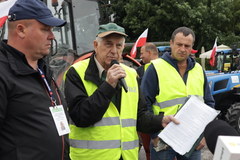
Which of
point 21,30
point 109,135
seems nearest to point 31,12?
point 21,30

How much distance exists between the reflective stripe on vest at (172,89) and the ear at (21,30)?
1.62m

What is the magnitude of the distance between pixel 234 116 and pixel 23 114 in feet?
17.1

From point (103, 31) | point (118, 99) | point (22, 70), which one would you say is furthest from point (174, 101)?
point (22, 70)

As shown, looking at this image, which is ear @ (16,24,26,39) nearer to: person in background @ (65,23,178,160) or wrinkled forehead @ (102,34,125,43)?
person in background @ (65,23,178,160)

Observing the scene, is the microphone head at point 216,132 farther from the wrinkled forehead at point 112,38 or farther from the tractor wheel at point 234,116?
the tractor wheel at point 234,116

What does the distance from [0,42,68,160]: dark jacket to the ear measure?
0.31 feet

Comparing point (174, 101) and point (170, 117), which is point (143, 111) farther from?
point (174, 101)

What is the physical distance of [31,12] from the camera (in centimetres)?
192

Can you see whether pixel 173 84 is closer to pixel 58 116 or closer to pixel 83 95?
pixel 83 95

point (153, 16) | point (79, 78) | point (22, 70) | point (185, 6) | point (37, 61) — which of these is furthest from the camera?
point (153, 16)

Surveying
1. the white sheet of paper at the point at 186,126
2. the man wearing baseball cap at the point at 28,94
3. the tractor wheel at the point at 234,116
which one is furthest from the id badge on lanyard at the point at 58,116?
the tractor wheel at the point at 234,116

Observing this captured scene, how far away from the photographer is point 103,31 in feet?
8.11

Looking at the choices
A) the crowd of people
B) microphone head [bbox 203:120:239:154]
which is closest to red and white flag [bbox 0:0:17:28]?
the crowd of people

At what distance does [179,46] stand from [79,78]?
4.26 ft
